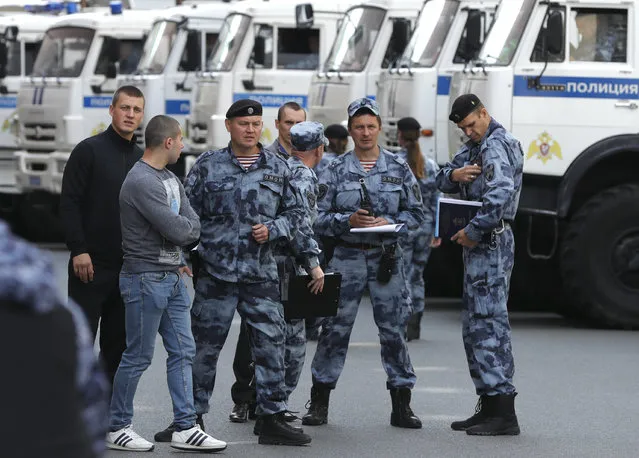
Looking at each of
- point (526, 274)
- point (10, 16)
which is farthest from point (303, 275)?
point (10, 16)

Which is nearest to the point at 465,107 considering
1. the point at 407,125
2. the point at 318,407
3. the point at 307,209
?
the point at 307,209

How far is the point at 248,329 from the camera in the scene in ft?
25.6

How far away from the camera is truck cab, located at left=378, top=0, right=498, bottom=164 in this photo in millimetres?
15297

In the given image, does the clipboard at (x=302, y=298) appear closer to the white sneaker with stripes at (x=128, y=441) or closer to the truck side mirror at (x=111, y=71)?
the white sneaker with stripes at (x=128, y=441)

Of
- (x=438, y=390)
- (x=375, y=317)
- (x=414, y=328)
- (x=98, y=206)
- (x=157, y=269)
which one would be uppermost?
(x=98, y=206)

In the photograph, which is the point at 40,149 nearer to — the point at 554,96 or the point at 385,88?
the point at 385,88

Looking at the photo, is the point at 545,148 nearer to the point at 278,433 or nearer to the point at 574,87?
the point at 574,87

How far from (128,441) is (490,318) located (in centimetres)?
193

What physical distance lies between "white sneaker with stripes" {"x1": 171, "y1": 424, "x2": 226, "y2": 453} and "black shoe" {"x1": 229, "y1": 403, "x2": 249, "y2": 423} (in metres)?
1.10

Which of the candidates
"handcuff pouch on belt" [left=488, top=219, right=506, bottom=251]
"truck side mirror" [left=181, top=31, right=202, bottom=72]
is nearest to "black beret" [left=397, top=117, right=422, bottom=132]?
"handcuff pouch on belt" [left=488, top=219, right=506, bottom=251]

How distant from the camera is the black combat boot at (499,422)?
8234mm

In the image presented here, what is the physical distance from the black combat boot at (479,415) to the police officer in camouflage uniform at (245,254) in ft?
3.12

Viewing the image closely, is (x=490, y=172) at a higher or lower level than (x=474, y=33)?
lower

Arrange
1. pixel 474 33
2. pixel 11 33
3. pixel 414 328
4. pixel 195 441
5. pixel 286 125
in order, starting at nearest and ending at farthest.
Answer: pixel 195 441
pixel 286 125
pixel 414 328
pixel 474 33
pixel 11 33
